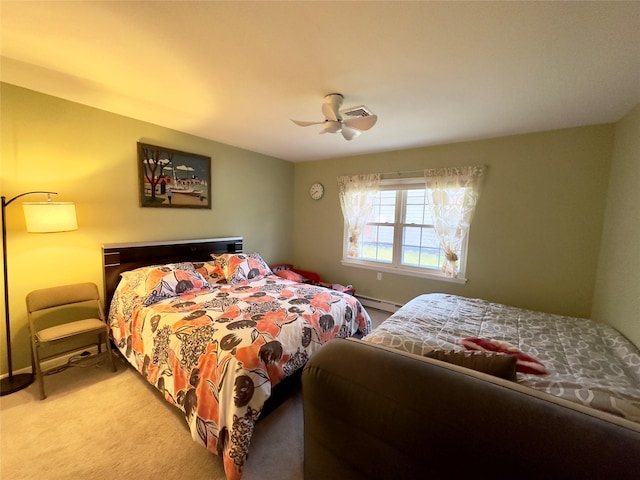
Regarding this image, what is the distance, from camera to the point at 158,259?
2.91 m

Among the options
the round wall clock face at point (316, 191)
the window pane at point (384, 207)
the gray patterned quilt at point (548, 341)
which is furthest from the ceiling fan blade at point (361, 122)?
the round wall clock face at point (316, 191)

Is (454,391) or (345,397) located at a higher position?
(454,391)

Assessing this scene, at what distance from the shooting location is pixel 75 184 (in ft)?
7.82

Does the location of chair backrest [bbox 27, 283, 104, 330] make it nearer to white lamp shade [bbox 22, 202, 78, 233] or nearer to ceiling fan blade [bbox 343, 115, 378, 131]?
white lamp shade [bbox 22, 202, 78, 233]

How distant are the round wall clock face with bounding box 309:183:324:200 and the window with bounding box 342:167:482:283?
2.40 ft

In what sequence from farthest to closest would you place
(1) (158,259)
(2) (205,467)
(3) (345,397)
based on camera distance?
(1) (158,259) < (2) (205,467) < (3) (345,397)

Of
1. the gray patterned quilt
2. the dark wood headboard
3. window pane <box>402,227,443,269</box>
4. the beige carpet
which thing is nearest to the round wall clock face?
window pane <box>402,227,443,269</box>

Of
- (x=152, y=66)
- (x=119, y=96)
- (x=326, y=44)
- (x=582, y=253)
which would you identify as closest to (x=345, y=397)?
(x=326, y=44)

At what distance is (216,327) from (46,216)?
64.1 inches

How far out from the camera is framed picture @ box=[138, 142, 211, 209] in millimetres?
2824

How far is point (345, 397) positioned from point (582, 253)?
3.07 metres

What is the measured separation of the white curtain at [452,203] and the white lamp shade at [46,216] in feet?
12.5

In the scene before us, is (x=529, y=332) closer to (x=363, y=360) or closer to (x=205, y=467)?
(x=363, y=360)

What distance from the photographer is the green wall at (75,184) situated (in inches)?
82.7
